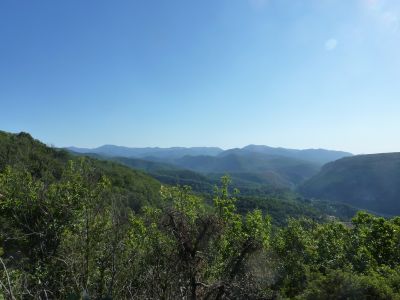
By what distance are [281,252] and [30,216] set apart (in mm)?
16450

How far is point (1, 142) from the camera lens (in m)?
91.3

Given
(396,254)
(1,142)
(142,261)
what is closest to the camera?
(142,261)

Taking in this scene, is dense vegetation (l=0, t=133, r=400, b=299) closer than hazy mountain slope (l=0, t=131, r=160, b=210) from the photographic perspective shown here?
Yes

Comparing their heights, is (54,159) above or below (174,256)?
above

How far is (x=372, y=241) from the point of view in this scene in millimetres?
19781

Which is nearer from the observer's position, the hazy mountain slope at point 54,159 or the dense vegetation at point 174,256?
the dense vegetation at point 174,256

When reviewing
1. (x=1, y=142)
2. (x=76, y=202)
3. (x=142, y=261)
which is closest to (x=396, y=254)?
(x=142, y=261)

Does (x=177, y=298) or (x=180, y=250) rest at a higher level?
(x=180, y=250)

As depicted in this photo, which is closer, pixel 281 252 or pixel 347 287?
pixel 347 287

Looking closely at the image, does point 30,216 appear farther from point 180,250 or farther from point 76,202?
point 180,250

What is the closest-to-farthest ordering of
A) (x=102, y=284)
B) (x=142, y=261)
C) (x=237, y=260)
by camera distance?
1. (x=237, y=260)
2. (x=142, y=261)
3. (x=102, y=284)

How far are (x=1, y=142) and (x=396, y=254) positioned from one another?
321 feet

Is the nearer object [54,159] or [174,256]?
[174,256]

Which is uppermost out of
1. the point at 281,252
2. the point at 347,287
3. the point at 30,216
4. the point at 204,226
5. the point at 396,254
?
the point at 204,226
